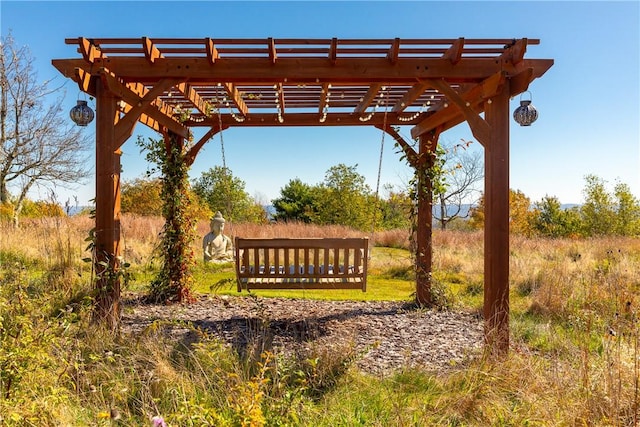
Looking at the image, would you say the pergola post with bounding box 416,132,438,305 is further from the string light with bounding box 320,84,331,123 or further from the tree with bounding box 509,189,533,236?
the tree with bounding box 509,189,533,236

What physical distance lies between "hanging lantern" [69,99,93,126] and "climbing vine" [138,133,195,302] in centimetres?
189

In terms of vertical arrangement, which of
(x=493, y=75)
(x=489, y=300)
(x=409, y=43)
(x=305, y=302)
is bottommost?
(x=305, y=302)

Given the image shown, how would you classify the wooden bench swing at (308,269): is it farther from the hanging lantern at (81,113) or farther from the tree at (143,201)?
the tree at (143,201)

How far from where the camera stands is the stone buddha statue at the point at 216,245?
8969 mm

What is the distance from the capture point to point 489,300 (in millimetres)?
3764

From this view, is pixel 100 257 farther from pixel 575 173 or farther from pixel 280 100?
pixel 575 173

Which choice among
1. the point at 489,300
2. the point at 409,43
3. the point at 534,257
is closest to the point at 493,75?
the point at 409,43

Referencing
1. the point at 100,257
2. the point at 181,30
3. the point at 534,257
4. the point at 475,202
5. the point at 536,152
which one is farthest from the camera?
the point at 475,202

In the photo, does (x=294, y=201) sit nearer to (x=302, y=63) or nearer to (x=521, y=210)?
(x=521, y=210)

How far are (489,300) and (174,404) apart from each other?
2.47 m

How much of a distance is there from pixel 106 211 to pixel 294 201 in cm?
1713

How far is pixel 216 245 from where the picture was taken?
9117 millimetres

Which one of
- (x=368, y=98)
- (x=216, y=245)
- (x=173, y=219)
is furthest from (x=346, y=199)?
(x=368, y=98)

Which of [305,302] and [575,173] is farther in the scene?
[575,173]
